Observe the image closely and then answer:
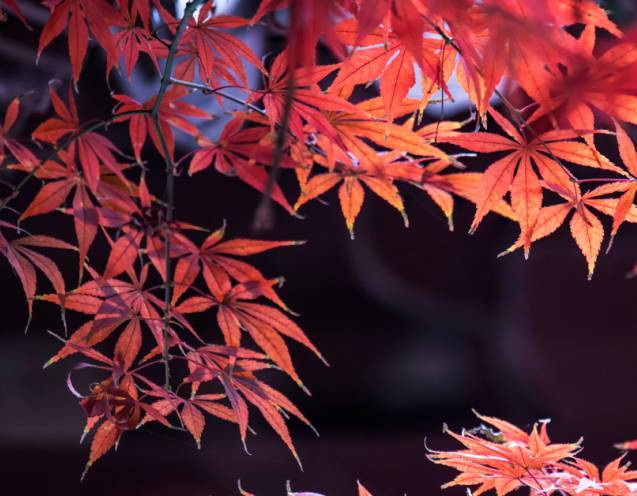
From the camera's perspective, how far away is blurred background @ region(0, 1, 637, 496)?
2.70 metres

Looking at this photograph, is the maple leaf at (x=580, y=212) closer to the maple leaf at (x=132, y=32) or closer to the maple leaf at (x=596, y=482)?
the maple leaf at (x=596, y=482)

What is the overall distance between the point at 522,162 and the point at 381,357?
2913mm

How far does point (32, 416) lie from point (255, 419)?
3.18 ft

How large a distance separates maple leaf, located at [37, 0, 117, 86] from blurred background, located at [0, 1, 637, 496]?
1704 millimetres

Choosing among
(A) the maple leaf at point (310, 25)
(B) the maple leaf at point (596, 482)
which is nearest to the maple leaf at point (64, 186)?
(A) the maple leaf at point (310, 25)

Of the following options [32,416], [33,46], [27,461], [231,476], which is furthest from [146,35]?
[32,416]

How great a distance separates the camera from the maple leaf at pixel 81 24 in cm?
50

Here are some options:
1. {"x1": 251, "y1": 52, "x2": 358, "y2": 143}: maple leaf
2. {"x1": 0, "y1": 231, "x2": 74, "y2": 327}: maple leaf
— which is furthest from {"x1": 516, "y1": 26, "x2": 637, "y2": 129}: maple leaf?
{"x1": 0, "y1": 231, "x2": 74, "y2": 327}: maple leaf

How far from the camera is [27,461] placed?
274 centimetres

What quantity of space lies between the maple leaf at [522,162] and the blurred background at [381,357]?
177cm

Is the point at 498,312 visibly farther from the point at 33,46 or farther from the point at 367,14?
the point at 367,14

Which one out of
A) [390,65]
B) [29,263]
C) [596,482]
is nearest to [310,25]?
[390,65]

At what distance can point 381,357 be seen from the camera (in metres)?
3.36

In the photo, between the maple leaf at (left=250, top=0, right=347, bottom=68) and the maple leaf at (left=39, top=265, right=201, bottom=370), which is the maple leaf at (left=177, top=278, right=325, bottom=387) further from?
the maple leaf at (left=250, top=0, right=347, bottom=68)
